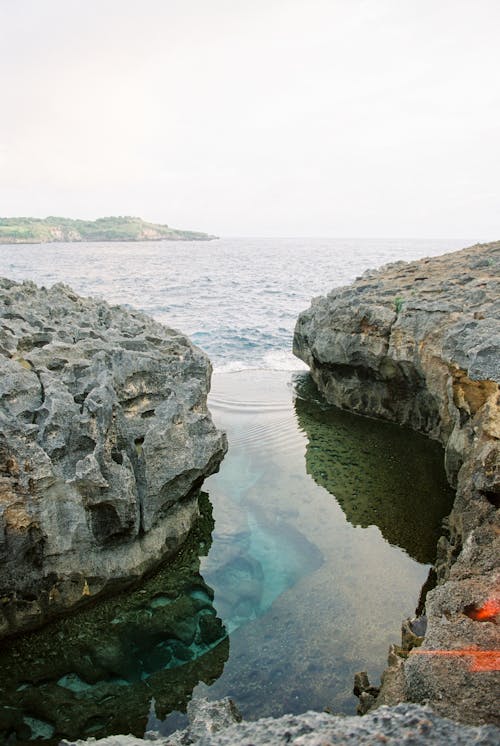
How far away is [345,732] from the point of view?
3.34 meters

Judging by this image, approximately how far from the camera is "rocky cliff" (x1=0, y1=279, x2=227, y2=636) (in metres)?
6.66

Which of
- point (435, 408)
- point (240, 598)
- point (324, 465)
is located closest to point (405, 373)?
point (435, 408)

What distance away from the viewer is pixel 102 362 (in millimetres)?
8898

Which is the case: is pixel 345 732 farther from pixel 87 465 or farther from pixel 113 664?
pixel 87 465

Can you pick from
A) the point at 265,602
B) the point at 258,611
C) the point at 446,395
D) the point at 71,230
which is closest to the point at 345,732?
the point at 258,611

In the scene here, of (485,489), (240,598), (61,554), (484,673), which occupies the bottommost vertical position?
(240,598)

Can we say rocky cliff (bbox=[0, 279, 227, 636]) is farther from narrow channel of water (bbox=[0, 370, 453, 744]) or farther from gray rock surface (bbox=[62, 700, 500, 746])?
gray rock surface (bbox=[62, 700, 500, 746])

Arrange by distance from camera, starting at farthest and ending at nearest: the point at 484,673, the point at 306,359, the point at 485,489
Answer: the point at 306,359
the point at 485,489
the point at 484,673

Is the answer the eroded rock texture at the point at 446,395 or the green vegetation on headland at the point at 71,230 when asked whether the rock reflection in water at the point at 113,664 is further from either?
the green vegetation on headland at the point at 71,230

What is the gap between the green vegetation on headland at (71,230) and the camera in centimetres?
15675

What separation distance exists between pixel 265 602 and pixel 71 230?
185 meters

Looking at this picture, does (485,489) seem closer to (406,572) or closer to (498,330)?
(406,572)

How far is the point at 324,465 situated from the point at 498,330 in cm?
517

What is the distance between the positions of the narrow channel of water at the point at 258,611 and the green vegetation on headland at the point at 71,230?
163524mm
